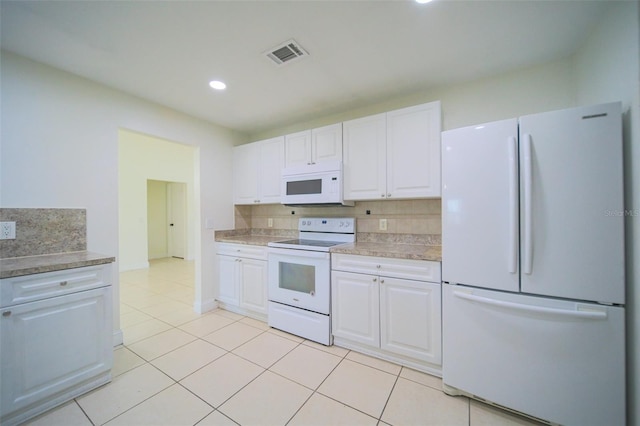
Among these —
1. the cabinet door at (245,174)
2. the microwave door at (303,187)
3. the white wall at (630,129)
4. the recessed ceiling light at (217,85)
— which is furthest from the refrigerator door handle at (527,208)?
the cabinet door at (245,174)

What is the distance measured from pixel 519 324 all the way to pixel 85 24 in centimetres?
327

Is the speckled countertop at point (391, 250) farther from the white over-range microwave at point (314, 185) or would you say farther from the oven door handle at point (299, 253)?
the white over-range microwave at point (314, 185)

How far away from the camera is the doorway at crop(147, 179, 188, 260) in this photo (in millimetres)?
6527

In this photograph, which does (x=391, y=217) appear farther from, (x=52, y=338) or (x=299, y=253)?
(x=52, y=338)

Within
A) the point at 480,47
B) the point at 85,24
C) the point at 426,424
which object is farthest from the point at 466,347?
the point at 85,24

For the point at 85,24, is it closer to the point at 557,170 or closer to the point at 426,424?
the point at 557,170

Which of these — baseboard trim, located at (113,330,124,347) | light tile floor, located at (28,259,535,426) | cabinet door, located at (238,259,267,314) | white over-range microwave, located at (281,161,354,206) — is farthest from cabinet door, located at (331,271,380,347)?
baseboard trim, located at (113,330,124,347)

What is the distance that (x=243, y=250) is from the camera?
2.90 meters

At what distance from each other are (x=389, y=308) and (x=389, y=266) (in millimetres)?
346

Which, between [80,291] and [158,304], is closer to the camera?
[80,291]

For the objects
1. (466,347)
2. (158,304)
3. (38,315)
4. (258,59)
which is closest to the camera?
(38,315)

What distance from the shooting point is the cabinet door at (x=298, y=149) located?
2.77 meters

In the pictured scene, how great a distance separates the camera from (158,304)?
324 centimetres

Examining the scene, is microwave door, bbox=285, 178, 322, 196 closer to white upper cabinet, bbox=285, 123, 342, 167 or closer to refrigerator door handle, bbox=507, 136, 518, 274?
white upper cabinet, bbox=285, 123, 342, 167
